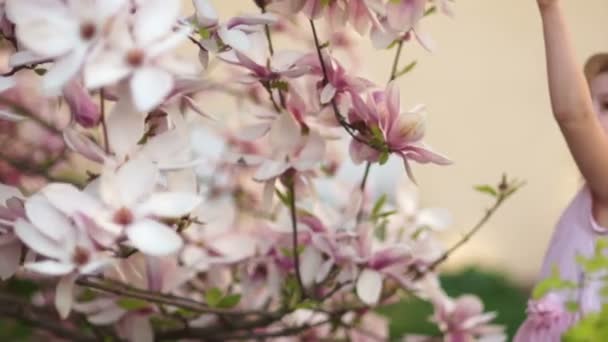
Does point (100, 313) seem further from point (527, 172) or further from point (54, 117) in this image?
point (527, 172)

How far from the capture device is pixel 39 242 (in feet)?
1.46

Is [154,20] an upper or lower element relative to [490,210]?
upper

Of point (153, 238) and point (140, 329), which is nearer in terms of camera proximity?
point (153, 238)

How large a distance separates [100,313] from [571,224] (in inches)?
13.1

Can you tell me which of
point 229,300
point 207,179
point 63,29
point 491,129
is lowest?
point 491,129

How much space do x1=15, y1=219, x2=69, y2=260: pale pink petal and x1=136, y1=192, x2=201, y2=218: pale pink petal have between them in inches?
1.8

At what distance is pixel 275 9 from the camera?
22.1 inches

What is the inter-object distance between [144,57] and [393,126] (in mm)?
198

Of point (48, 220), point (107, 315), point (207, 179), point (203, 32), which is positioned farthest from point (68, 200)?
point (207, 179)

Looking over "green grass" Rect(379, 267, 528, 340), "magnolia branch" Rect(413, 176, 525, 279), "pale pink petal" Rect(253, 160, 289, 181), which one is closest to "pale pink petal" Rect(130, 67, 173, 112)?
"pale pink petal" Rect(253, 160, 289, 181)

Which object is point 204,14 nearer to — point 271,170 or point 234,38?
point 234,38

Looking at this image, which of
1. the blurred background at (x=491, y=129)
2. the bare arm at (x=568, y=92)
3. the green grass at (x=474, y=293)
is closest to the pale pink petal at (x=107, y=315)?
the bare arm at (x=568, y=92)

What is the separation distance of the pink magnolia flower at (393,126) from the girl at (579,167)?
0.26 ft

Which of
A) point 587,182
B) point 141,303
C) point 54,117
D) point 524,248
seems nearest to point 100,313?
point 141,303
